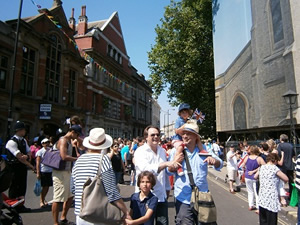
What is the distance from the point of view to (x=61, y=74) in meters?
23.4

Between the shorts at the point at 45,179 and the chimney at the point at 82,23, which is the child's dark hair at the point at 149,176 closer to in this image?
the shorts at the point at 45,179

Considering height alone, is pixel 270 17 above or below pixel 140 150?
above

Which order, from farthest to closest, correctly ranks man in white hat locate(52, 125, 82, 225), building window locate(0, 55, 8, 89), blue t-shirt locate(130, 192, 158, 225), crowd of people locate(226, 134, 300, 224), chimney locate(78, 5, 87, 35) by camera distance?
chimney locate(78, 5, 87, 35) < building window locate(0, 55, 8, 89) < man in white hat locate(52, 125, 82, 225) < crowd of people locate(226, 134, 300, 224) < blue t-shirt locate(130, 192, 158, 225)

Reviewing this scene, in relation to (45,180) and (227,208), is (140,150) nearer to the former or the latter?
(45,180)

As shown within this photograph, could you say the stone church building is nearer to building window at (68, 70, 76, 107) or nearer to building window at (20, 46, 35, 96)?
building window at (68, 70, 76, 107)

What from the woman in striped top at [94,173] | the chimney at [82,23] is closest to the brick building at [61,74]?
the chimney at [82,23]

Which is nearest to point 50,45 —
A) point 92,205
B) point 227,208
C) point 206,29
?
point 206,29

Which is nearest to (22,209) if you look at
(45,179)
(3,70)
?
(45,179)

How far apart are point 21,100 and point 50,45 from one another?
648 cm

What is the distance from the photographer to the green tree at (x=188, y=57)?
22.5 m

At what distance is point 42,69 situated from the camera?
68.6 feet

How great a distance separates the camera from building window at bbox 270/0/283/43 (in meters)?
12.5

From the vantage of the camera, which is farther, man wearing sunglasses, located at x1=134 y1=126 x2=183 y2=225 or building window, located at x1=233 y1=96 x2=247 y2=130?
building window, located at x1=233 y1=96 x2=247 y2=130

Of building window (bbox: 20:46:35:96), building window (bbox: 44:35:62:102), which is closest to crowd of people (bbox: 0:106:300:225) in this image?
building window (bbox: 20:46:35:96)
